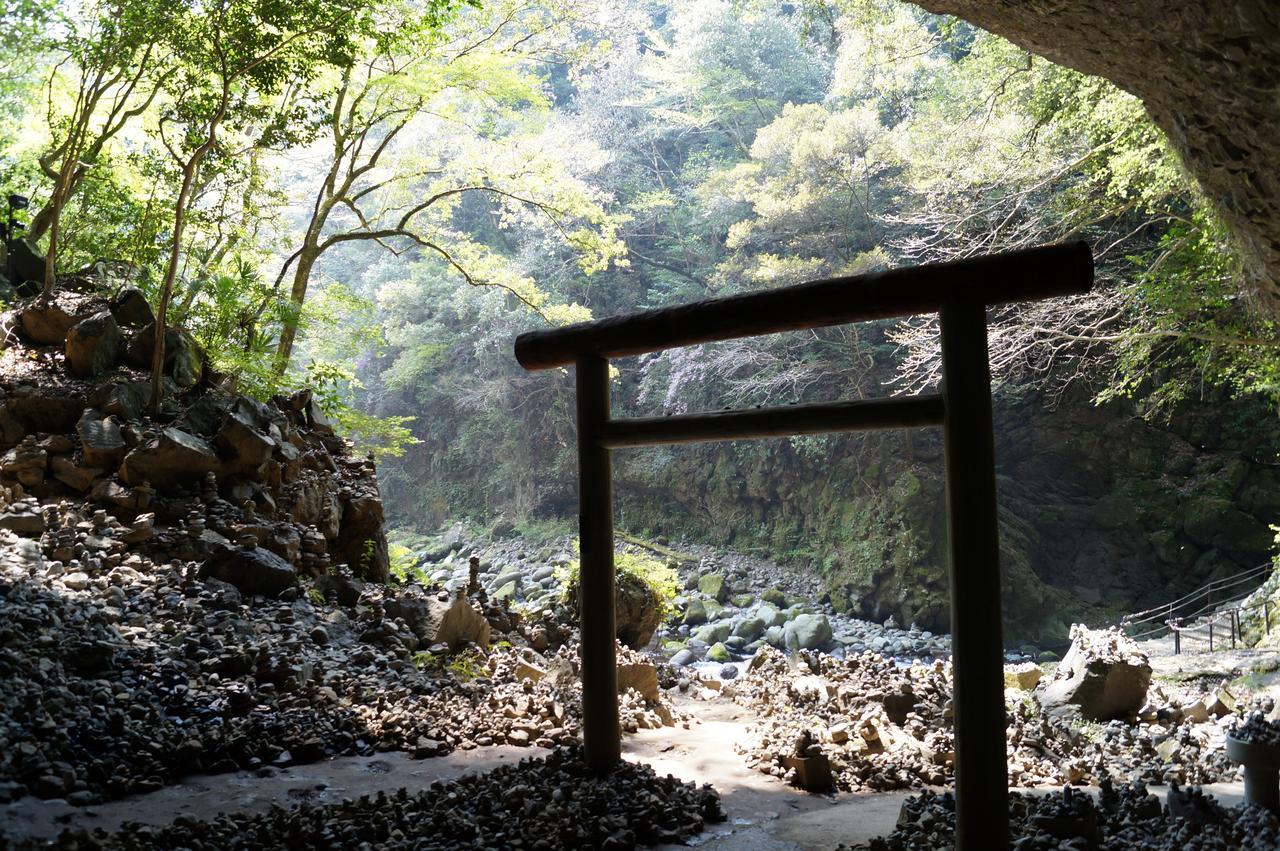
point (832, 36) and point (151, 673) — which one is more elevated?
point (832, 36)

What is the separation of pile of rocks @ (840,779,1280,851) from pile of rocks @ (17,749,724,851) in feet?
2.33

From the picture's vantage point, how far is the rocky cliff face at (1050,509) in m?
12.8

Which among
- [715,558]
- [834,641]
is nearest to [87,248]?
[834,641]

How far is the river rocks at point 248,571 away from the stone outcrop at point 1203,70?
510cm

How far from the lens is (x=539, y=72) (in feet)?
80.1

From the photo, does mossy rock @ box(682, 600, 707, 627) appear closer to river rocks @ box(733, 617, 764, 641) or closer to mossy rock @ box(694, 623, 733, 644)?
mossy rock @ box(694, 623, 733, 644)

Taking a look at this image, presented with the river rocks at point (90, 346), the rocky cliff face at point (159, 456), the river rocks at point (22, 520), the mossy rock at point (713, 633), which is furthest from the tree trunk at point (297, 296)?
the mossy rock at point (713, 633)

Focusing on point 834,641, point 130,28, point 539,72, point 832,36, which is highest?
Result: point 539,72

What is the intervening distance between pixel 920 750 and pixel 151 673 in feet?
12.5

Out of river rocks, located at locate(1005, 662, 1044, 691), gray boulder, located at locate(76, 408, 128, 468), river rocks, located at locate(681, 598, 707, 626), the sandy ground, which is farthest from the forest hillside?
A: the sandy ground

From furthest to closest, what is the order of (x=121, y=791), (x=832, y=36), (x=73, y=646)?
(x=832, y=36) < (x=73, y=646) < (x=121, y=791)

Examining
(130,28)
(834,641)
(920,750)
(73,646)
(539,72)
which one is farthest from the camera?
(539,72)

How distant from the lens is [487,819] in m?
2.96

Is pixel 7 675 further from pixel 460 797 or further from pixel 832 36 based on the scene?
pixel 832 36
